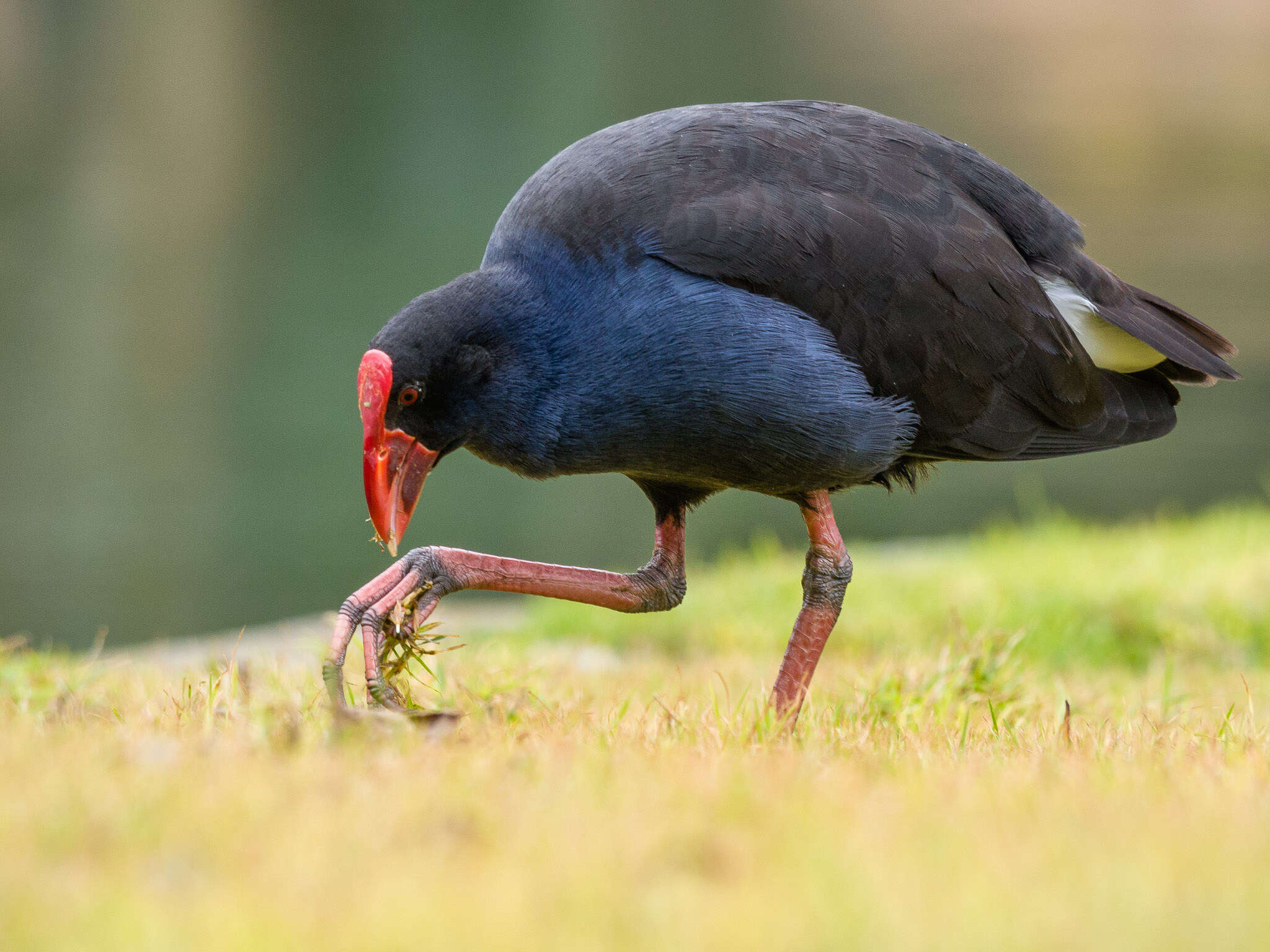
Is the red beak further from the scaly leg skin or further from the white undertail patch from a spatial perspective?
the white undertail patch

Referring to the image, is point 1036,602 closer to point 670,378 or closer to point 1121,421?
point 1121,421

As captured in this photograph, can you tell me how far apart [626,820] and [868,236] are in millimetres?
1965

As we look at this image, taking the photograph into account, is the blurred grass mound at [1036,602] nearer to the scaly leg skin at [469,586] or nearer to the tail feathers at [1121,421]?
the tail feathers at [1121,421]

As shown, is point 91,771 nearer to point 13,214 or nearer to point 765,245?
point 765,245

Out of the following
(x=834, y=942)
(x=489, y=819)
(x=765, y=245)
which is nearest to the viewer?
(x=834, y=942)

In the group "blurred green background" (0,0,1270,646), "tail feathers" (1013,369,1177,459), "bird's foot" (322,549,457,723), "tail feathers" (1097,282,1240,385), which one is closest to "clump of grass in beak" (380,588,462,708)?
"bird's foot" (322,549,457,723)

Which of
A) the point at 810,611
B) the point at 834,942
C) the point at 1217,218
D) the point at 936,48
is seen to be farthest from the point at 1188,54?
the point at 834,942

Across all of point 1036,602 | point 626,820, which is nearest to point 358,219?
point 1036,602

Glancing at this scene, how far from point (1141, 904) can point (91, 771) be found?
1589 mm

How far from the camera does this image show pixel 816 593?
13.6 ft

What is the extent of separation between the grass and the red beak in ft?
1.60

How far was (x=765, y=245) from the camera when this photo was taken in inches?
139

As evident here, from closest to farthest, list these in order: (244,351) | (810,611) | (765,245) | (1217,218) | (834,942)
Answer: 1. (834,942)
2. (765,245)
3. (810,611)
4. (244,351)
5. (1217,218)

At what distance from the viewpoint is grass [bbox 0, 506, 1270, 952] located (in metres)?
1.78
